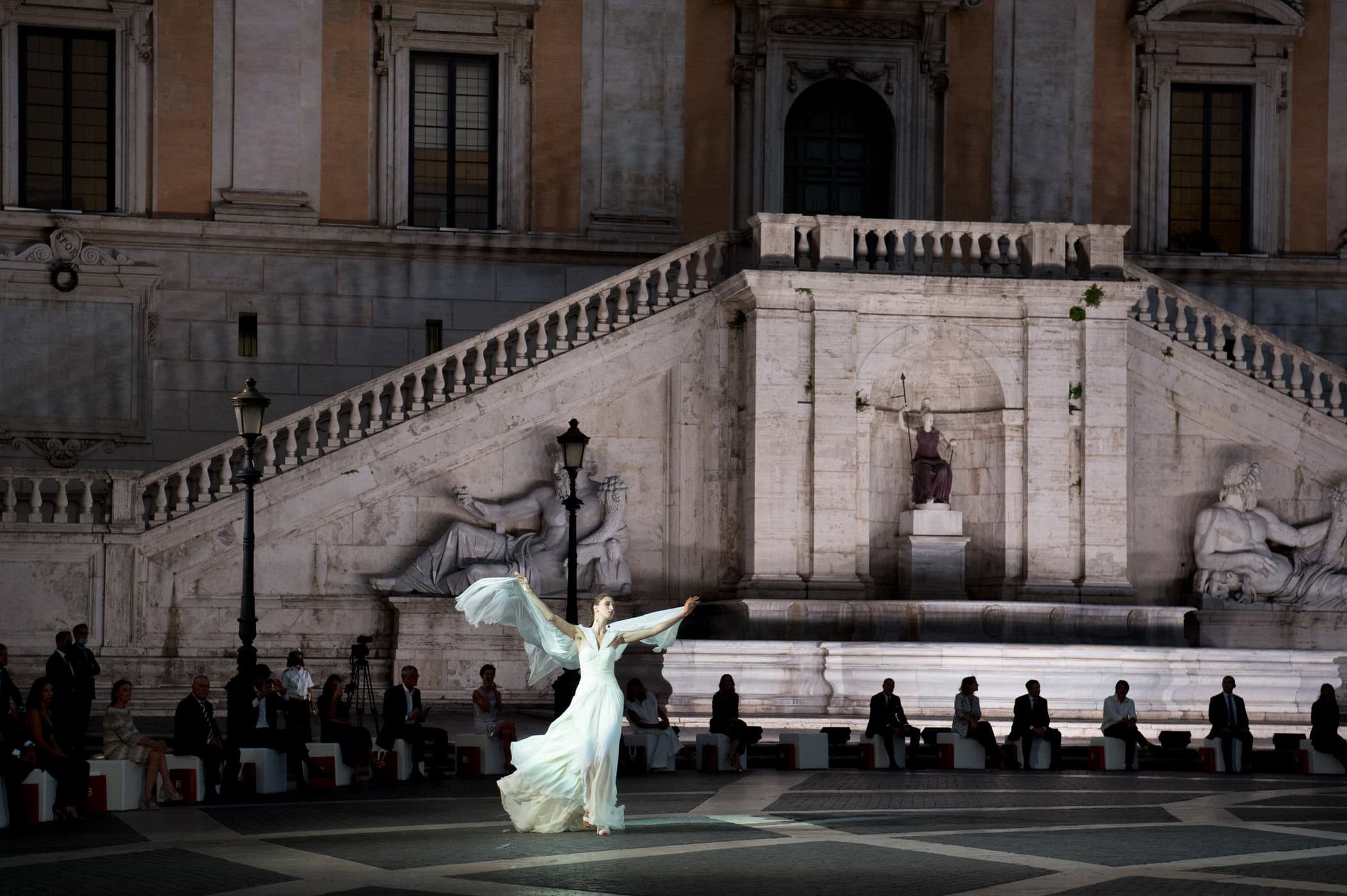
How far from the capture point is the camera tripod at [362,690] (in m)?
25.5

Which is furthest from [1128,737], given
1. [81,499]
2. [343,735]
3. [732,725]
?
[81,499]

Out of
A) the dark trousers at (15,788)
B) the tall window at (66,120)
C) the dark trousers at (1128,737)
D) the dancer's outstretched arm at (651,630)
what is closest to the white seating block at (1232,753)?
the dark trousers at (1128,737)

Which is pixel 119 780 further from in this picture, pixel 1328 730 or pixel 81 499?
pixel 1328 730

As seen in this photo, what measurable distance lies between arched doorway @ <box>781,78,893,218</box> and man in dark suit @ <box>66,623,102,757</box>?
50.8 ft

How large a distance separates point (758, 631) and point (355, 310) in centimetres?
907

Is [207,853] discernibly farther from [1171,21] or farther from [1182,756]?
[1171,21]

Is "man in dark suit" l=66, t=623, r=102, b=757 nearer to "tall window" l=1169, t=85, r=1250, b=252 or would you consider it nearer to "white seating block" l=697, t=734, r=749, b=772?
"white seating block" l=697, t=734, r=749, b=772

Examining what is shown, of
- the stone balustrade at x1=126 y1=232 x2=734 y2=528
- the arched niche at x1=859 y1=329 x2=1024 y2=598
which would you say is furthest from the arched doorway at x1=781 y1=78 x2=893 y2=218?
the arched niche at x1=859 y1=329 x2=1024 y2=598

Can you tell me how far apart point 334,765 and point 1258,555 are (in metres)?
14.0

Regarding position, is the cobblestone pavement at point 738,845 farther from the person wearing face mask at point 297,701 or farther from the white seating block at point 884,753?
the white seating block at point 884,753

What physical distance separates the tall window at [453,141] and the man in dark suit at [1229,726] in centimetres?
1472

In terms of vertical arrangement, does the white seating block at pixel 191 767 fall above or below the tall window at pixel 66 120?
below

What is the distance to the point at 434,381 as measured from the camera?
2758cm

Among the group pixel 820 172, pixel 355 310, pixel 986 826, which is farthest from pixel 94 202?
pixel 986 826
